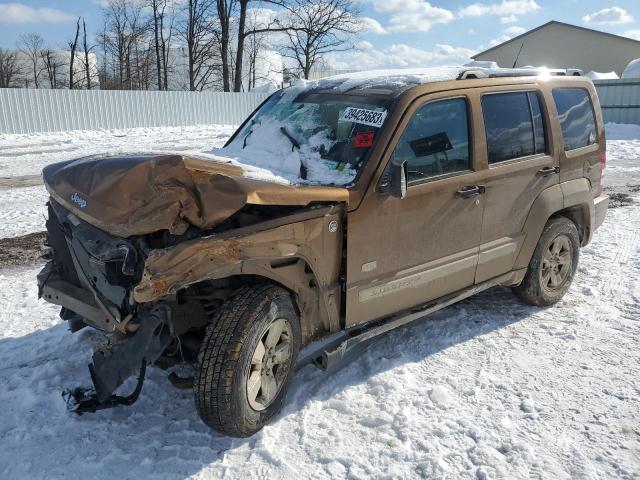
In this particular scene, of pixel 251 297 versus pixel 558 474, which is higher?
pixel 251 297

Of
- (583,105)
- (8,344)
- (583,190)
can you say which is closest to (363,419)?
(8,344)

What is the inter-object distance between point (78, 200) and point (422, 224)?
2122 millimetres

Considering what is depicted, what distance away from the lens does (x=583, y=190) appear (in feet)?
16.1

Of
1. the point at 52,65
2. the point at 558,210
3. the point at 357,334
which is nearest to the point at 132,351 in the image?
the point at 357,334

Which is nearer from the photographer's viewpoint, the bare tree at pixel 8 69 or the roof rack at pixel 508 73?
the roof rack at pixel 508 73

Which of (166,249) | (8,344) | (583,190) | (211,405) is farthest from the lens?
(583,190)

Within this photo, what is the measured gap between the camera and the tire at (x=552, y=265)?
4703 millimetres

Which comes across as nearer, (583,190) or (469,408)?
(469,408)

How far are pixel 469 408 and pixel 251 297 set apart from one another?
59.4 inches

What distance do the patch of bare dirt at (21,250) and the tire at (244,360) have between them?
4024 millimetres

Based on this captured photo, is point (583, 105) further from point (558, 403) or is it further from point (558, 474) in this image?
point (558, 474)

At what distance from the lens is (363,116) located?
3.66 meters

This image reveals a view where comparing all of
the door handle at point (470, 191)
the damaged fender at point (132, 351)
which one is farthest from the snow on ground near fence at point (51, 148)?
the door handle at point (470, 191)

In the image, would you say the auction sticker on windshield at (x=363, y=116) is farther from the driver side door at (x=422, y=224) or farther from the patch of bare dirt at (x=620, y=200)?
the patch of bare dirt at (x=620, y=200)
